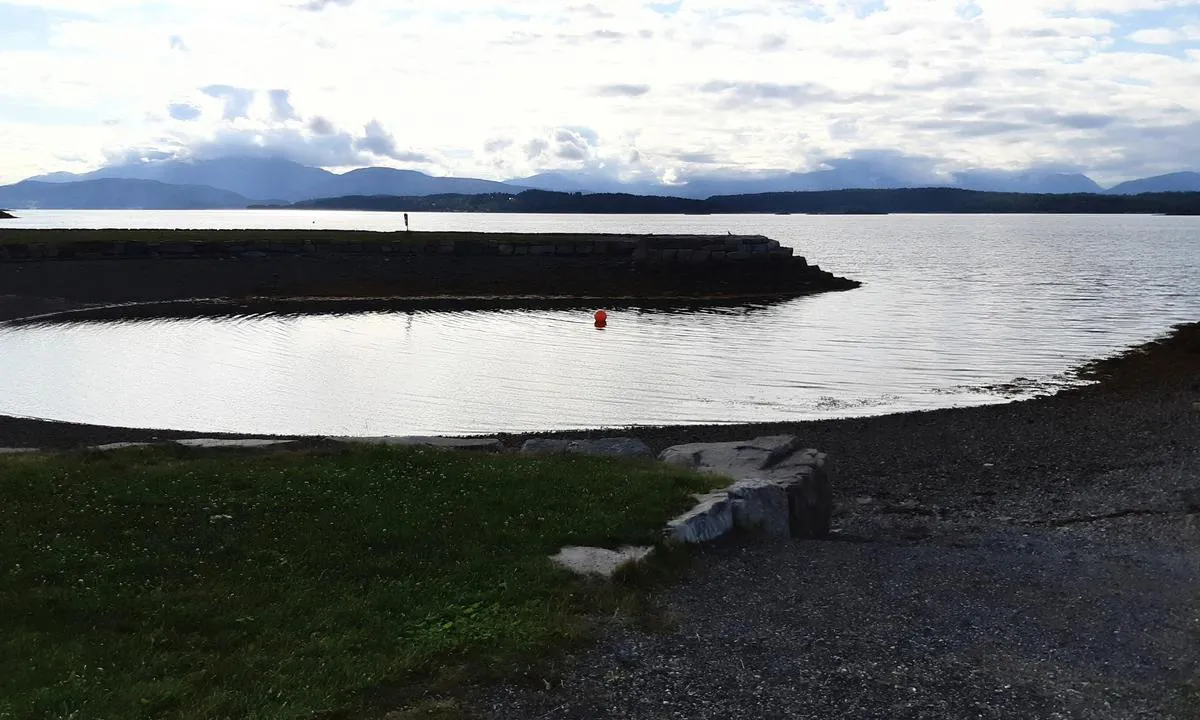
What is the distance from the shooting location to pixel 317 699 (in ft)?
26.1

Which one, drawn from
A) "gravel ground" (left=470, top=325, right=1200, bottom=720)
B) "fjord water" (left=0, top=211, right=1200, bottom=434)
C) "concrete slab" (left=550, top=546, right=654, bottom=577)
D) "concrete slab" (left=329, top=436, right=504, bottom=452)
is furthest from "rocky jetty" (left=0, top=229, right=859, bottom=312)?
"concrete slab" (left=550, top=546, right=654, bottom=577)

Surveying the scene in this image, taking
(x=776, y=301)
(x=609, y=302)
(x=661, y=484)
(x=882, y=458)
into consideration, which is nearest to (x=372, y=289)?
(x=609, y=302)

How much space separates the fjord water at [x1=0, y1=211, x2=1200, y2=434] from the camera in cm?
2806

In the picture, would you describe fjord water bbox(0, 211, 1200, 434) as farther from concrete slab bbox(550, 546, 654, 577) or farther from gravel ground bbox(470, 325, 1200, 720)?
concrete slab bbox(550, 546, 654, 577)

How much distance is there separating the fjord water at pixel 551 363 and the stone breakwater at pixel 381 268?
28.8 feet

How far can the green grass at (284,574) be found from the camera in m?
8.15

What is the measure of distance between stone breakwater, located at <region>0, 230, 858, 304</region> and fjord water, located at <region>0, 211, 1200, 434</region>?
8.77 metres

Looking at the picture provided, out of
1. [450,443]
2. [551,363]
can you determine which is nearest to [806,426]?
[450,443]

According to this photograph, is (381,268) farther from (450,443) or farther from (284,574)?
(284,574)

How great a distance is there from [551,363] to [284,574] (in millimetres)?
26796

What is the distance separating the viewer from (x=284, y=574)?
10.5 metres

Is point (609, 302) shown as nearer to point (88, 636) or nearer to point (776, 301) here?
point (776, 301)

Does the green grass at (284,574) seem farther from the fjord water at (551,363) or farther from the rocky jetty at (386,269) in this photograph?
the rocky jetty at (386,269)

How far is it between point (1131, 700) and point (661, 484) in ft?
22.3
